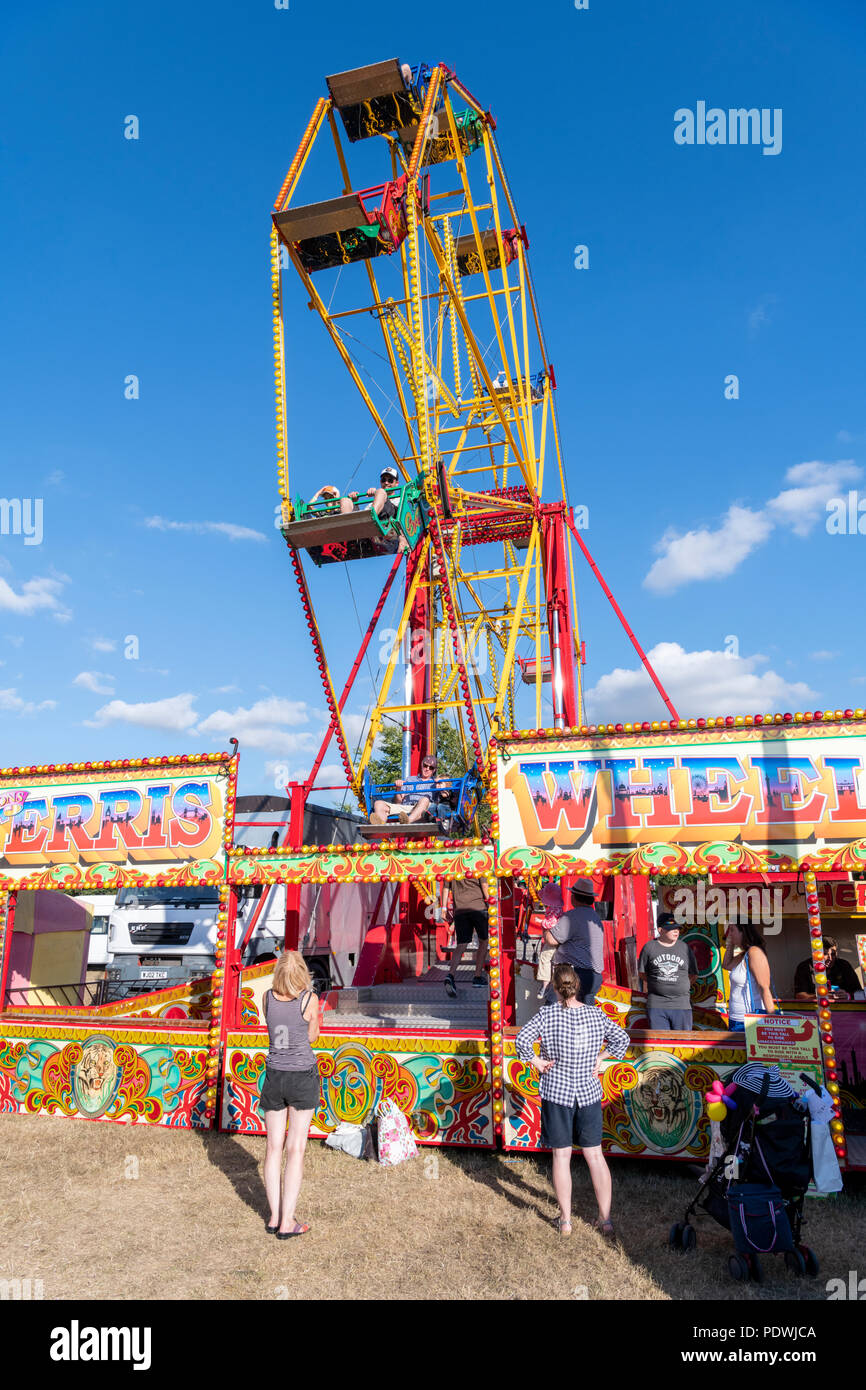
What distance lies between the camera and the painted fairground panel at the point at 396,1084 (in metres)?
6.96

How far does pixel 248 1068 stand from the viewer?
7.62 metres

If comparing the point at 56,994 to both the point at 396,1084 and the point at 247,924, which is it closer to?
the point at 247,924

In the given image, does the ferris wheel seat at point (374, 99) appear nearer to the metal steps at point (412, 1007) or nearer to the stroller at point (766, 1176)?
the metal steps at point (412, 1007)

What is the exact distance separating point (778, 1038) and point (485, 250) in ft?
60.7

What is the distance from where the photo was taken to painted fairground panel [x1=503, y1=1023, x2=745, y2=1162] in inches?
253

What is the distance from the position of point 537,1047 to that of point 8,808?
6.46 m

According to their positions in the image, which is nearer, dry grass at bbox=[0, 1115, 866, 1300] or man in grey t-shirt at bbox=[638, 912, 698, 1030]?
dry grass at bbox=[0, 1115, 866, 1300]

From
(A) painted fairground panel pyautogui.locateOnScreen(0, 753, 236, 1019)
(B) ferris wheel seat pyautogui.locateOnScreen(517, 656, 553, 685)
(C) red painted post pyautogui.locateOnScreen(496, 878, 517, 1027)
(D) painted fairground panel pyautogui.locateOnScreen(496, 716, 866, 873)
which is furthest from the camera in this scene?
(B) ferris wheel seat pyautogui.locateOnScreen(517, 656, 553, 685)

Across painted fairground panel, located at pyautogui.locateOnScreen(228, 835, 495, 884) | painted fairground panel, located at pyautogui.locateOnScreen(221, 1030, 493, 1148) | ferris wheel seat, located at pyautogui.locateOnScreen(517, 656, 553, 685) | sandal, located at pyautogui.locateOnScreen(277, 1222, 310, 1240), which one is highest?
ferris wheel seat, located at pyautogui.locateOnScreen(517, 656, 553, 685)

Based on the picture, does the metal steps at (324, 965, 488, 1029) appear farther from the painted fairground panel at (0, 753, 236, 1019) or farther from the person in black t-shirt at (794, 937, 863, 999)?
the person in black t-shirt at (794, 937, 863, 999)

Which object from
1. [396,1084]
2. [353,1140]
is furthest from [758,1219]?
[353,1140]

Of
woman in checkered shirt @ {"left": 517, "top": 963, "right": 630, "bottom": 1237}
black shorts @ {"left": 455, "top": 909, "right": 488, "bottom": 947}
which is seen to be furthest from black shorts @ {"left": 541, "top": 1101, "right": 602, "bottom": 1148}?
black shorts @ {"left": 455, "top": 909, "right": 488, "bottom": 947}

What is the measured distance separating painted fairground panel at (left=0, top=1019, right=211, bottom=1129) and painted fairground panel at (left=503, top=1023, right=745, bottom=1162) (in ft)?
12.4
